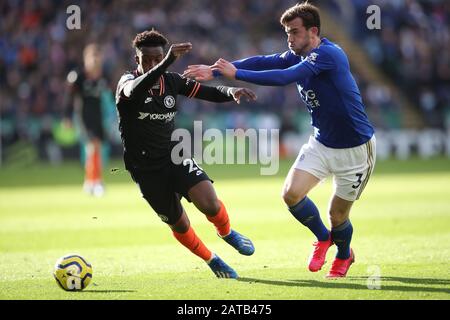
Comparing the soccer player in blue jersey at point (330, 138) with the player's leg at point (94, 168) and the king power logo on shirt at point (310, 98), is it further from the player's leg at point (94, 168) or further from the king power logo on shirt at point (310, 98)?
the player's leg at point (94, 168)

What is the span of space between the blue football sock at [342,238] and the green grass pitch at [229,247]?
0.21 meters

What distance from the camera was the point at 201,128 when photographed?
86.1 feet

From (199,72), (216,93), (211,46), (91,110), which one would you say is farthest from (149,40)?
(211,46)

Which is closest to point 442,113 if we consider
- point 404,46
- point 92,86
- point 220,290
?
point 404,46

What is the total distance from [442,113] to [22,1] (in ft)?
49.6

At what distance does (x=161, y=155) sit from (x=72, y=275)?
141 cm

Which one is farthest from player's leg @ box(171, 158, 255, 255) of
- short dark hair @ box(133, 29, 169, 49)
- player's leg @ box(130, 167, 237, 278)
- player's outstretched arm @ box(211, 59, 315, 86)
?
short dark hair @ box(133, 29, 169, 49)

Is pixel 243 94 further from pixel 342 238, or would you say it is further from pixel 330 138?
pixel 342 238

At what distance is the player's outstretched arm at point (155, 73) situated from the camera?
7.07 m

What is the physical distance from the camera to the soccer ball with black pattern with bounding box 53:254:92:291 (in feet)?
23.7

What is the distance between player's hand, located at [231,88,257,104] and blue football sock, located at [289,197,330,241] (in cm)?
114

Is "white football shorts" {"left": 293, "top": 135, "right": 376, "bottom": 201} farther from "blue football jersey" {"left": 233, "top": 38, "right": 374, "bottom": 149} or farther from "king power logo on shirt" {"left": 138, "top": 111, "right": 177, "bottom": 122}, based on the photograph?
"king power logo on shirt" {"left": 138, "top": 111, "right": 177, "bottom": 122}

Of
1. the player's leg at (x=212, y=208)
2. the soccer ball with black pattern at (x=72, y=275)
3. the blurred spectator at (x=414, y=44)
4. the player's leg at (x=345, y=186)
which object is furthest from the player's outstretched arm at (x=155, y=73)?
the blurred spectator at (x=414, y=44)

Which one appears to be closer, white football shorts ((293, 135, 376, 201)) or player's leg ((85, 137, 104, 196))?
white football shorts ((293, 135, 376, 201))
